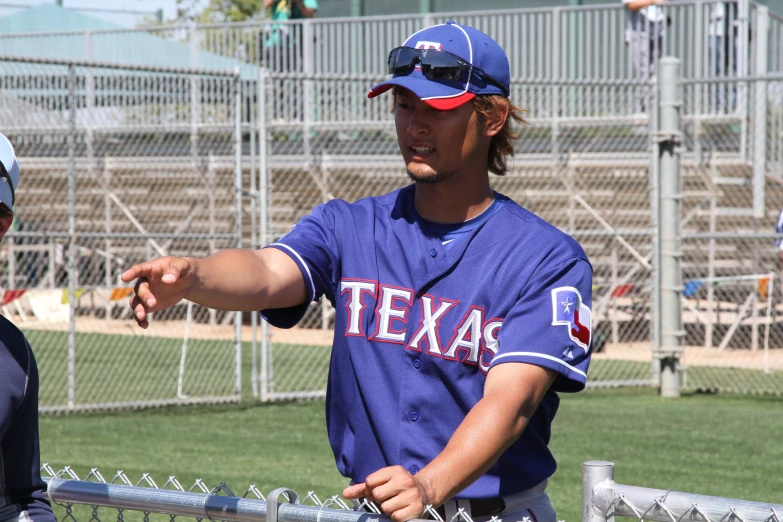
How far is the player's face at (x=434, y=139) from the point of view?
106 inches

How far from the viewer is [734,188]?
15.8m

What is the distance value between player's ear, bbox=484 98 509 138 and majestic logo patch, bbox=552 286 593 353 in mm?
465

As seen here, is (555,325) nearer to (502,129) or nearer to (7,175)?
(502,129)

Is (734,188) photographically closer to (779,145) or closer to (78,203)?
(779,145)

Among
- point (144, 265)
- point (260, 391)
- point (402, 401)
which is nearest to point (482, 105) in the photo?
point (402, 401)

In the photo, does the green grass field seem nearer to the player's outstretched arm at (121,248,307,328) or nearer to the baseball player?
the baseball player

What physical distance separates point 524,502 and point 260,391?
861 cm

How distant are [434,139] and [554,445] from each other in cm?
600

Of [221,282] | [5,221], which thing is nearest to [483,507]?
[221,282]

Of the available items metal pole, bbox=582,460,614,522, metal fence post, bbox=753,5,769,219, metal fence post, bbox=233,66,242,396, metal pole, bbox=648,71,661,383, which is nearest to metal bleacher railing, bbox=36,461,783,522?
metal pole, bbox=582,460,614,522

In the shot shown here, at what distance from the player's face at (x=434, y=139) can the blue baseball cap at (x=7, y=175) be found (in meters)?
0.96

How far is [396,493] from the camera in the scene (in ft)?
7.24

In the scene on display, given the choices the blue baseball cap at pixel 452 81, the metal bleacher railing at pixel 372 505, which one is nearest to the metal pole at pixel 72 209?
the metal bleacher railing at pixel 372 505

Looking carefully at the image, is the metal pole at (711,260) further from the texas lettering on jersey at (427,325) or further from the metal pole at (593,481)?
the metal pole at (593,481)
